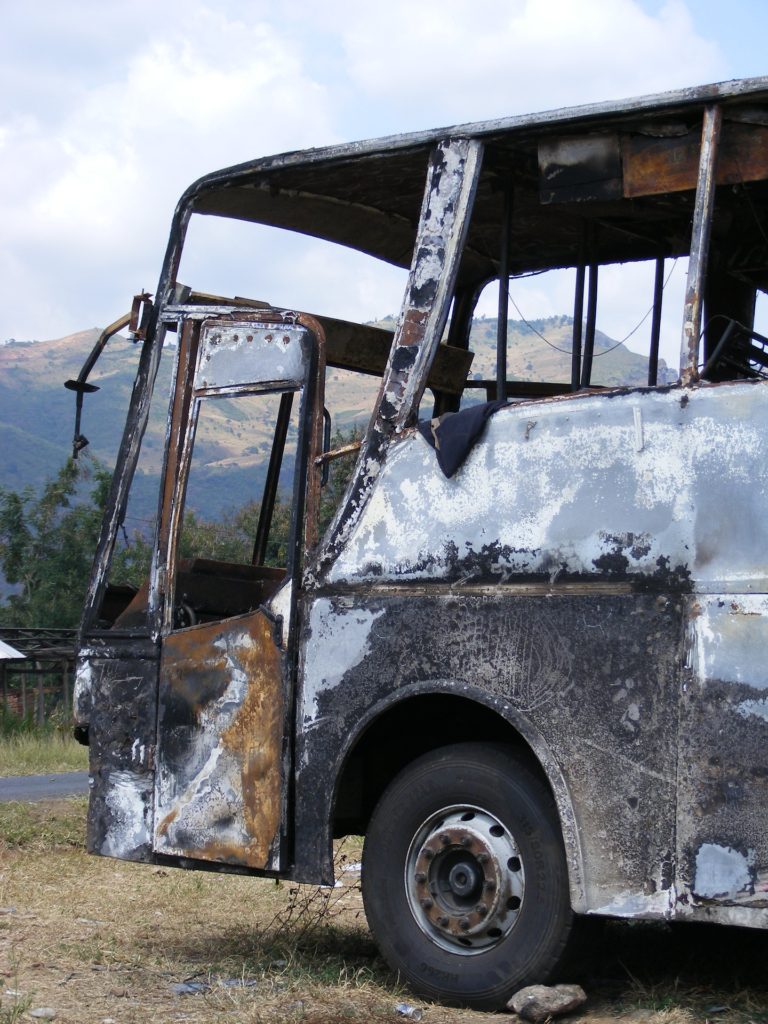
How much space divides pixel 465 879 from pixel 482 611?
0.95 meters

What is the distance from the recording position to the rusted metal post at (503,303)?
592 centimetres

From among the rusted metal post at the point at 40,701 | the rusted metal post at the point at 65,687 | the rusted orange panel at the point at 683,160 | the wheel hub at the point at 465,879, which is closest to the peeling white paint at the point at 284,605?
the wheel hub at the point at 465,879

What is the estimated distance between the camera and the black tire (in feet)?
16.0

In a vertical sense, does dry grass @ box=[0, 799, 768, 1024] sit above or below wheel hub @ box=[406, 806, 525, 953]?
below

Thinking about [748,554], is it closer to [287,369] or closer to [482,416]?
[482,416]

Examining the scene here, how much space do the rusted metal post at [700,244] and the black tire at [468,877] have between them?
151cm

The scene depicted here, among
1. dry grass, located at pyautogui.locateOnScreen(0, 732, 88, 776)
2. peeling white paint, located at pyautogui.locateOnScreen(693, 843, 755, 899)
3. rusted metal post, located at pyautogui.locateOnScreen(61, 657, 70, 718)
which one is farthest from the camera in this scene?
rusted metal post, located at pyautogui.locateOnScreen(61, 657, 70, 718)

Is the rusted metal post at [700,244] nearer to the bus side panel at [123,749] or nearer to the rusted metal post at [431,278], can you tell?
the rusted metal post at [431,278]

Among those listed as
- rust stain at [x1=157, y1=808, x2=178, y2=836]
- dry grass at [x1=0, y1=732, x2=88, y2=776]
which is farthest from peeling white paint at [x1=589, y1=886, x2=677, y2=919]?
dry grass at [x1=0, y1=732, x2=88, y2=776]

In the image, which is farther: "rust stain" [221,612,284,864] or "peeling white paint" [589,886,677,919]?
"rust stain" [221,612,284,864]

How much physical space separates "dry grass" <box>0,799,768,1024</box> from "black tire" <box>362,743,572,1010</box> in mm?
150

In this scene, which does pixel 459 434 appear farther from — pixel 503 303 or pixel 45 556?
pixel 45 556

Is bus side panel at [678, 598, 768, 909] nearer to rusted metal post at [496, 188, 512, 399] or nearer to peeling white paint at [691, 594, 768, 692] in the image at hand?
peeling white paint at [691, 594, 768, 692]

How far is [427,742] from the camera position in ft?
18.3
